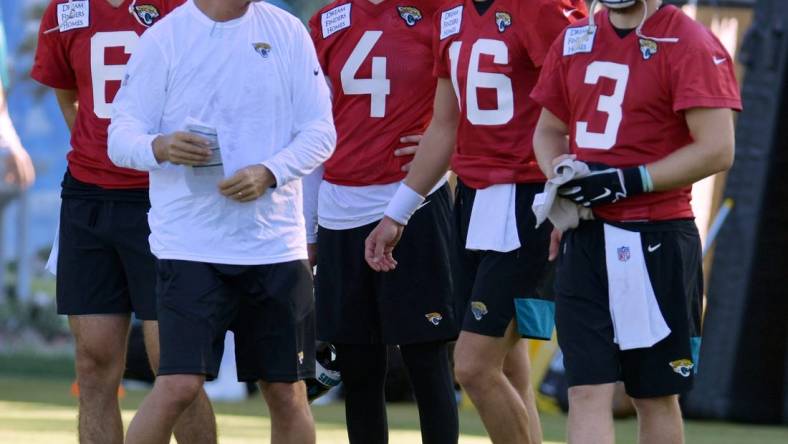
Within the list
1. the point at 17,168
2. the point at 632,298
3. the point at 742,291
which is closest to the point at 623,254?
the point at 632,298

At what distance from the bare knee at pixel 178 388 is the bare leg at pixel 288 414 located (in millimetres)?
324

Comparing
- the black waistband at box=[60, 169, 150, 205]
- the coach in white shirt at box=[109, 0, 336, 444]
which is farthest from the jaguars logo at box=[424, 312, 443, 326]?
the black waistband at box=[60, 169, 150, 205]

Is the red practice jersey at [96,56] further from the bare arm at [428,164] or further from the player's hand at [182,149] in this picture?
the player's hand at [182,149]

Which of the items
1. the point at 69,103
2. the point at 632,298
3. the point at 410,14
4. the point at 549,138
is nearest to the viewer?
the point at 632,298

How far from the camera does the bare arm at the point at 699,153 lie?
4762mm

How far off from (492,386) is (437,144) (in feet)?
2.94

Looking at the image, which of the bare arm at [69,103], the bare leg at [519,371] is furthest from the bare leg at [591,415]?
the bare arm at [69,103]

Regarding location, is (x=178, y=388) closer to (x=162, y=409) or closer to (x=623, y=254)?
(x=162, y=409)

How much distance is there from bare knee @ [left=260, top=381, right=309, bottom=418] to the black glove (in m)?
1.12

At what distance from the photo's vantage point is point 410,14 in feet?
20.0

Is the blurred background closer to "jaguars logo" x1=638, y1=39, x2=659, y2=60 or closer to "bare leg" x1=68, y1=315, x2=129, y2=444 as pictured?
"bare leg" x1=68, y1=315, x2=129, y2=444

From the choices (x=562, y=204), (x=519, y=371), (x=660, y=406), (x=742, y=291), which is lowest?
(x=742, y=291)

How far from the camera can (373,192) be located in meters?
6.07

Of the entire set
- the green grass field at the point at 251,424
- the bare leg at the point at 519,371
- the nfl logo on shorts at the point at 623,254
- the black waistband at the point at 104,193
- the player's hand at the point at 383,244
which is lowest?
the green grass field at the point at 251,424
